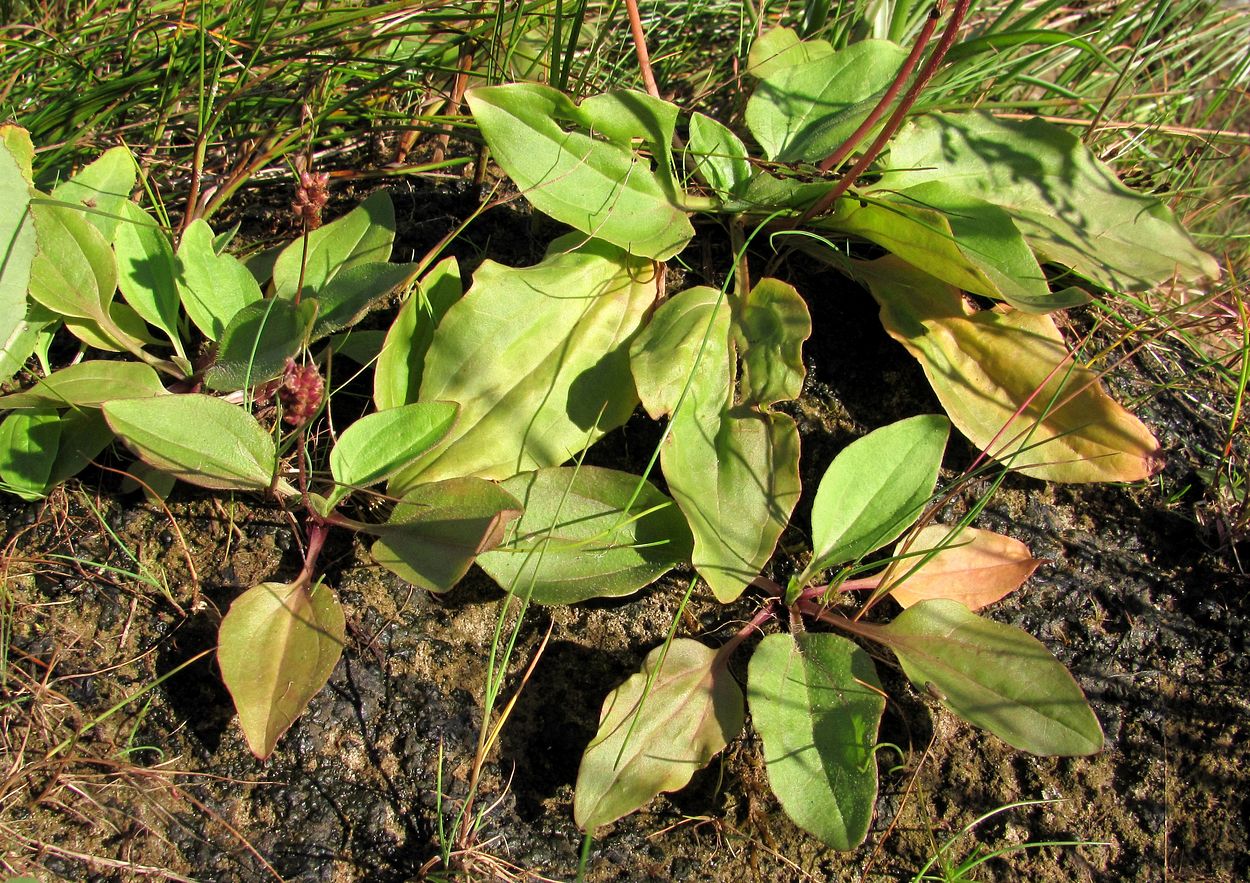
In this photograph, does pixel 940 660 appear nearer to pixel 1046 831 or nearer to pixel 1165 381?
pixel 1046 831

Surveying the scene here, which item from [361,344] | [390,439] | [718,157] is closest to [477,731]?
[390,439]

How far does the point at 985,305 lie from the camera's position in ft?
5.79

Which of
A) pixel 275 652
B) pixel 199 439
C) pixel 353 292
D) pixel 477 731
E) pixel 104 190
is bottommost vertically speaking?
pixel 477 731

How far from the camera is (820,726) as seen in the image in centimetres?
130

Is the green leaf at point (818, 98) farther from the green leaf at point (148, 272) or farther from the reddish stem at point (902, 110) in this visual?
the green leaf at point (148, 272)

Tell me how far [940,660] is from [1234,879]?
0.47 meters

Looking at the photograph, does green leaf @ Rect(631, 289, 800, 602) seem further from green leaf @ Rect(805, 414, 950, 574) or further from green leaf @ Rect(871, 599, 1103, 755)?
green leaf @ Rect(871, 599, 1103, 755)

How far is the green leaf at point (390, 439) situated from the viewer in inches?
54.9

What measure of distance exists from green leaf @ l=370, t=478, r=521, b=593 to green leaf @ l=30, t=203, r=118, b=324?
57 centimetres

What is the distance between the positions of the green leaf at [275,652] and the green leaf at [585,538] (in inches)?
8.9

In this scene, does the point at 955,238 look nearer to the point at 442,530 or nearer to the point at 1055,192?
the point at 1055,192

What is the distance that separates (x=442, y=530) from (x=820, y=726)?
57 centimetres

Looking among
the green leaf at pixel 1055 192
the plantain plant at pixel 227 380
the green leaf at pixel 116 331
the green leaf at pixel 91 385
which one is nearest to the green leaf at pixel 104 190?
the plantain plant at pixel 227 380

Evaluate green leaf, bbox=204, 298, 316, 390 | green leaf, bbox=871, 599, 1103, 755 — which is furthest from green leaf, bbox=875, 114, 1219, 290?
green leaf, bbox=204, 298, 316, 390
